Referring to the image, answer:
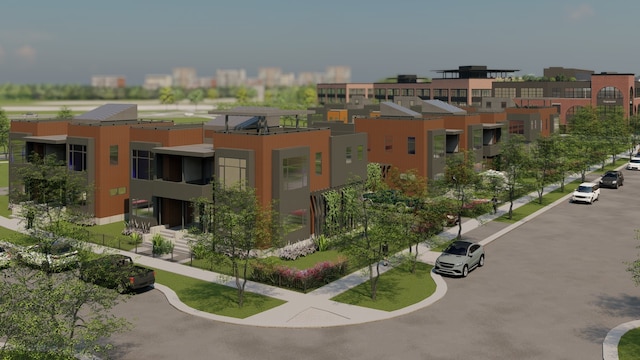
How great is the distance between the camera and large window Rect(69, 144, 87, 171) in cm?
4944

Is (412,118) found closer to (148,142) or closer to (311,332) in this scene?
(148,142)

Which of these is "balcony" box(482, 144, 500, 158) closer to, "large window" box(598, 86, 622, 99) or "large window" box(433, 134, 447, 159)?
"large window" box(433, 134, 447, 159)

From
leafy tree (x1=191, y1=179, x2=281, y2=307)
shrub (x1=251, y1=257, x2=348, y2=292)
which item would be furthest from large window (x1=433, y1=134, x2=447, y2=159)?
leafy tree (x1=191, y1=179, x2=281, y2=307)

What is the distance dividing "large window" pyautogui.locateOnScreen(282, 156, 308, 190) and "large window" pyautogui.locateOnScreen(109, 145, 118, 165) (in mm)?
17312

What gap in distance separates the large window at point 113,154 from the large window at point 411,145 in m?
28.3

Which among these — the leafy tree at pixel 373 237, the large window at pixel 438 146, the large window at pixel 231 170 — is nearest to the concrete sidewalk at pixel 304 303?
the leafy tree at pixel 373 237

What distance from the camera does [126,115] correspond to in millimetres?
53531

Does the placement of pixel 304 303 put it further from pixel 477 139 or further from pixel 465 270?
pixel 477 139

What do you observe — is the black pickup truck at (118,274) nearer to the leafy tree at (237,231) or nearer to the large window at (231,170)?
the leafy tree at (237,231)

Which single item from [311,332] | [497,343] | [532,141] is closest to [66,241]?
[311,332]

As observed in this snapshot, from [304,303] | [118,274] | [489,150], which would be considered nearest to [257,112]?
[304,303]

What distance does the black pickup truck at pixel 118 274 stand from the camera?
1006 inches

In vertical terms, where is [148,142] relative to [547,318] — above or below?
above

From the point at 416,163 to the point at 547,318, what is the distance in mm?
34426
